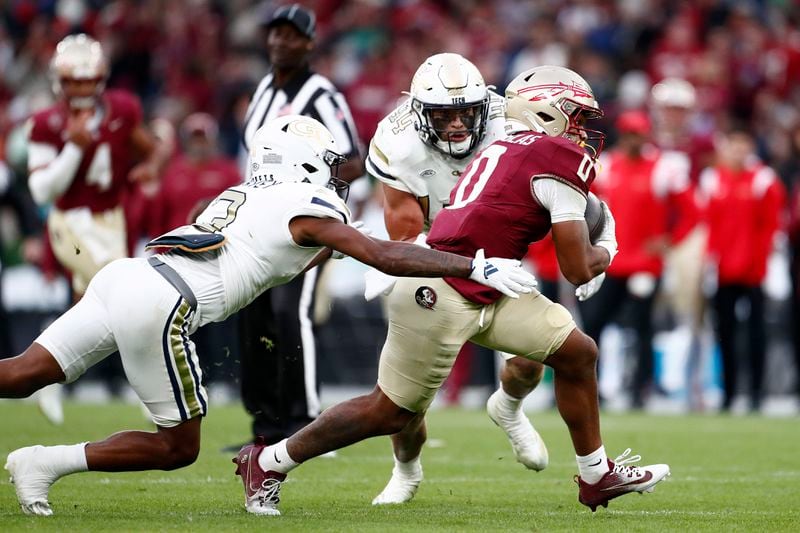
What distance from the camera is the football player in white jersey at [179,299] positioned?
16.3 ft

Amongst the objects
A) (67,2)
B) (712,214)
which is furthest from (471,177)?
(67,2)

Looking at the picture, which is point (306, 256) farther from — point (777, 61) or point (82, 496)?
Result: point (777, 61)

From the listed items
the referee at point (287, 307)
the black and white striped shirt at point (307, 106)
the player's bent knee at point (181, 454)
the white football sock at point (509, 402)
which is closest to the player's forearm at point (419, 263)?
the player's bent knee at point (181, 454)

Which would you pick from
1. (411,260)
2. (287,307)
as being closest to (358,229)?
(411,260)

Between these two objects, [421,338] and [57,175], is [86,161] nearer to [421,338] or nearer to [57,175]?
[57,175]

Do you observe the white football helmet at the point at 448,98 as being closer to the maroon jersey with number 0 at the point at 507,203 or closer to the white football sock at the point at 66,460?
the maroon jersey with number 0 at the point at 507,203

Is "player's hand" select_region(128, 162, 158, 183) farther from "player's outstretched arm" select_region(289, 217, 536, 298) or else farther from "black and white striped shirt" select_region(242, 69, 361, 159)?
"player's outstretched arm" select_region(289, 217, 536, 298)

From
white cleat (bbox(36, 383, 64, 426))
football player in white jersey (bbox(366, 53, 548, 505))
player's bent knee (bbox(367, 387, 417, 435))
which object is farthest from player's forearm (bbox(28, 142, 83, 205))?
player's bent knee (bbox(367, 387, 417, 435))

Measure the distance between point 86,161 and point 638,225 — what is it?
4.64 meters

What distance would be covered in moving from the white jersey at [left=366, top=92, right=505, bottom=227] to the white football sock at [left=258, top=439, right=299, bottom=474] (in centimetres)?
140

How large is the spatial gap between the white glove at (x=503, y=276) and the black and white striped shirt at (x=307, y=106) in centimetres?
269

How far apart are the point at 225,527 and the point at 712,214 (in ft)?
24.8

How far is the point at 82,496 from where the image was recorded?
19.1ft

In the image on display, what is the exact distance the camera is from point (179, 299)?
5.00m
